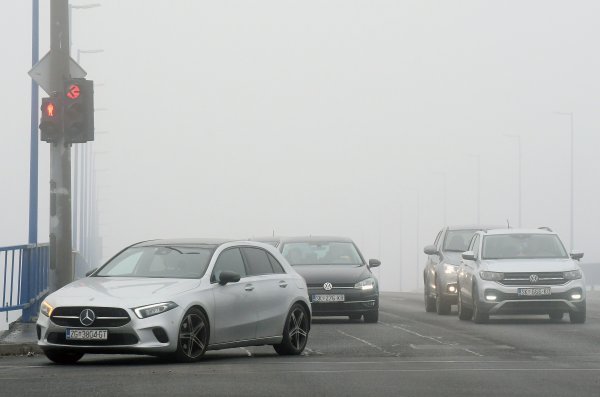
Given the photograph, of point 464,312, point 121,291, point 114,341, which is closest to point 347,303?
point 464,312

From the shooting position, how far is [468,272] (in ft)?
92.7

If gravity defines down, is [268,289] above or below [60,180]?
below

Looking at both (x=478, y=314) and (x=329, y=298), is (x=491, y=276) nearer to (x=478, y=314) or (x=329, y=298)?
(x=478, y=314)

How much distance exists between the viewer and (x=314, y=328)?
25484 mm

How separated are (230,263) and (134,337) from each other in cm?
214

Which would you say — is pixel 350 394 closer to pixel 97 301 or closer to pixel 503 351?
pixel 97 301

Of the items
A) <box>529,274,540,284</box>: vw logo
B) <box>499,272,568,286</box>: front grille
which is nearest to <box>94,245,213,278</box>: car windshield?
<box>499,272,568,286</box>: front grille

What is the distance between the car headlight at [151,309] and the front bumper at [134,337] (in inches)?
1.4

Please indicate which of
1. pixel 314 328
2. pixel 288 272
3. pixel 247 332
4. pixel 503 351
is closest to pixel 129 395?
pixel 247 332

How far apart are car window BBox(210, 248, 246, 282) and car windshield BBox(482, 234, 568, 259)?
10.4m

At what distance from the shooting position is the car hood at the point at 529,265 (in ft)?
88.8

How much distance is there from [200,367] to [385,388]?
300cm

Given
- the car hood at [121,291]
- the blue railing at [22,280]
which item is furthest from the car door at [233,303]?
the blue railing at [22,280]

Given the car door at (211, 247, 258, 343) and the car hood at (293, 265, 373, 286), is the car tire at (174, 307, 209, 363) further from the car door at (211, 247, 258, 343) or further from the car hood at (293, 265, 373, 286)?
the car hood at (293, 265, 373, 286)
